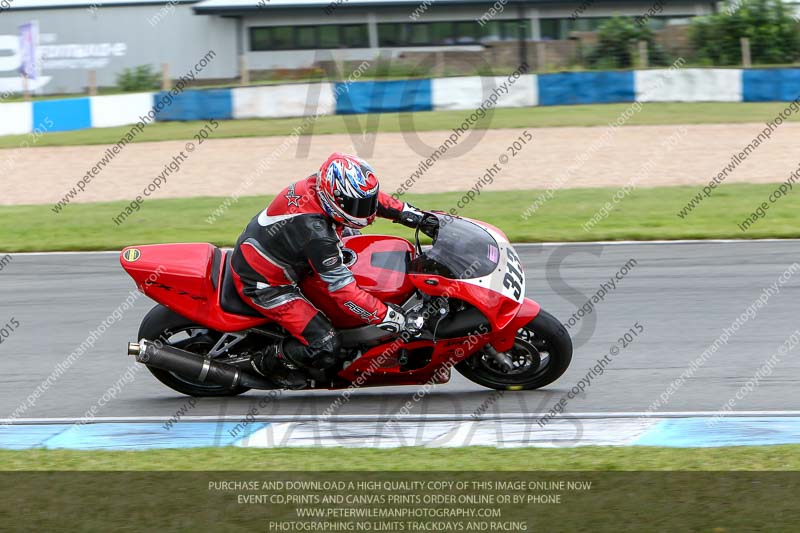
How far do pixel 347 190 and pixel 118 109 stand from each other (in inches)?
889

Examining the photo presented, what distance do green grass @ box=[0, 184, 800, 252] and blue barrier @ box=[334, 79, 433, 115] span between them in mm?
10835

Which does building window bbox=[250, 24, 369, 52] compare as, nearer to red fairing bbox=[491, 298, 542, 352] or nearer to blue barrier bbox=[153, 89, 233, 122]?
blue barrier bbox=[153, 89, 233, 122]

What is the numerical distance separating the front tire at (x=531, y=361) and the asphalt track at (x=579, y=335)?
0.11 m

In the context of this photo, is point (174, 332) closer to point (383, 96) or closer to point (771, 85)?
point (383, 96)

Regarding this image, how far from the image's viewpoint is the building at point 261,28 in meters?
37.5

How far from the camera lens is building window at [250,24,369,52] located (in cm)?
3822

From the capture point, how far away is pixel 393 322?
6.61 m

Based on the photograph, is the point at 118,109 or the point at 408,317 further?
the point at 118,109

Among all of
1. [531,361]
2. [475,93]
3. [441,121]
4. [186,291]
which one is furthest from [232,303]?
[475,93]

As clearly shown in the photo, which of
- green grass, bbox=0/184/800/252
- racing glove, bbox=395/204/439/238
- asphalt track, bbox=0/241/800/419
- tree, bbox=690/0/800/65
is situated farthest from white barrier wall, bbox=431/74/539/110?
racing glove, bbox=395/204/439/238

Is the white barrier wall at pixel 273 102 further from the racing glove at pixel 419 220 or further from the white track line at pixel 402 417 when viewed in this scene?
the white track line at pixel 402 417

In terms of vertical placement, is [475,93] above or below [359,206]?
below
